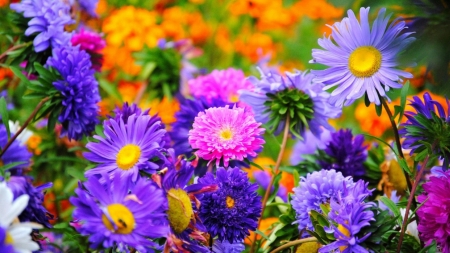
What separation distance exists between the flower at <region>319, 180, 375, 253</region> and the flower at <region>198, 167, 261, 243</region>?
103mm

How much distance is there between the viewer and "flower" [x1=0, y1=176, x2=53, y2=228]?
729mm

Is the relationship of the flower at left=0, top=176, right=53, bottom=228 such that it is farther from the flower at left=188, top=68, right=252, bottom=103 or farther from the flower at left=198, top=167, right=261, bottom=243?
the flower at left=188, top=68, right=252, bottom=103

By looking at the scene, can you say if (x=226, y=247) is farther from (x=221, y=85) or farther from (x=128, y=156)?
(x=221, y=85)

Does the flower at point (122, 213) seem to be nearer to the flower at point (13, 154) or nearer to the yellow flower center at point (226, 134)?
the yellow flower center at point (226, 134)

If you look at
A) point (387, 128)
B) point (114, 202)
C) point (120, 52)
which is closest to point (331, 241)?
point (114, 202)

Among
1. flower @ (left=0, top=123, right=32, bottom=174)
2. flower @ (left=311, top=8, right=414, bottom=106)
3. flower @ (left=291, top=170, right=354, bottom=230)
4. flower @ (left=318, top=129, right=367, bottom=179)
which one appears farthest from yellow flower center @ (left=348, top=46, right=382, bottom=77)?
flower @ (left=0, top=123, right=32, bottom=174)

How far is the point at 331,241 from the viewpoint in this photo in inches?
25.8

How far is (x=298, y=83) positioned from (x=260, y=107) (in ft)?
0.23

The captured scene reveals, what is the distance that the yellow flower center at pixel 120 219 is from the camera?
57 cm

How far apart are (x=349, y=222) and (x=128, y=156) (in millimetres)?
272

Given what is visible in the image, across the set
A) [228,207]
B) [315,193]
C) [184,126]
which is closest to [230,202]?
[228,207]

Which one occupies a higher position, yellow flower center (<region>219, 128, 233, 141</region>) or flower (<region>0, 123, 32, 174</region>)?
yellow flower center (<region>219, 128, 233, 141</region>)

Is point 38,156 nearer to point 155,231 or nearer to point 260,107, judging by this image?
point 260,107

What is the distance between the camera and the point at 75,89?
32.8 inches
